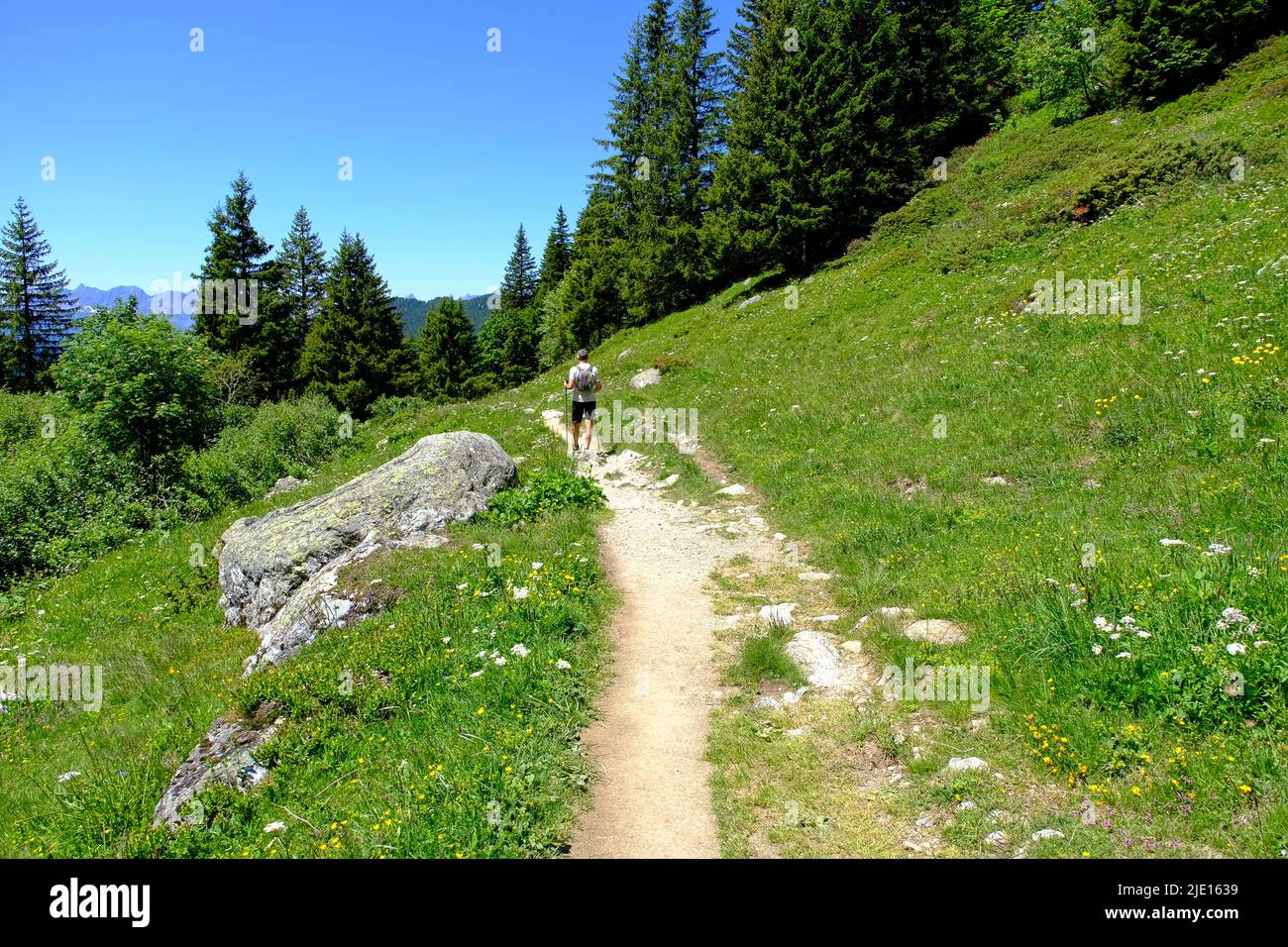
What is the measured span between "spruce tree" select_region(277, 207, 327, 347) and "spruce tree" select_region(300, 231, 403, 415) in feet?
13.5

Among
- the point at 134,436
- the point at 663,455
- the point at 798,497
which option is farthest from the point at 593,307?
the point at 798,497

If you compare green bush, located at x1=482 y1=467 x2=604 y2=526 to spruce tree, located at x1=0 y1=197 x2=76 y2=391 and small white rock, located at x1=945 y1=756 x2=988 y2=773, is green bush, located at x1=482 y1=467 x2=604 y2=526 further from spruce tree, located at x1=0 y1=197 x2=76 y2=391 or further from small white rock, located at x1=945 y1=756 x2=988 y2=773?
spruce tree, located at x1=0 y1=197 x2=76 y2=391

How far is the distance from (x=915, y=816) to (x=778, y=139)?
123ft

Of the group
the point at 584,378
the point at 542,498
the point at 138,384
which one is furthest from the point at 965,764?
the point at 138,384

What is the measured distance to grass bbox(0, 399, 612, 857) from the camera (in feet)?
18.8

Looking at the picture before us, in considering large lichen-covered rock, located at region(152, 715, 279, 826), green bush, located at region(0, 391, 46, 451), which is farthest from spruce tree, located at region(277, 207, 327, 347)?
large lichen-covered rock, located at region(152, 715, 279, 826)

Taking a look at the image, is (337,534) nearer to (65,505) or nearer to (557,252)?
(65,505)

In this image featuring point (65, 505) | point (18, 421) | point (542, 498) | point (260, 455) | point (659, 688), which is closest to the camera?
point (659, 688)

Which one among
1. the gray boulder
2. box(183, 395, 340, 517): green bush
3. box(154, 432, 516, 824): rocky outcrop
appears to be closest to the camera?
box(154, 432, 516, 824): rocky outcrop

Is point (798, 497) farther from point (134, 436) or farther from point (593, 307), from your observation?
point (593, 307)

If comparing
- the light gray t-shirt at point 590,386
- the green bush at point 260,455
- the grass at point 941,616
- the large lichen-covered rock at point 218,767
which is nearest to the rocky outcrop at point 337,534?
the grass at point 941,616

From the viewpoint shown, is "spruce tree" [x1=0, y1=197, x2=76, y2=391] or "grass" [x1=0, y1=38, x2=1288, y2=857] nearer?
"grass" [x1=0, y1=38, x2=1288, y2=857]

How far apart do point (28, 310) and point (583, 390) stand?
7491cm

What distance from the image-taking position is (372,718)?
24.6 ft
